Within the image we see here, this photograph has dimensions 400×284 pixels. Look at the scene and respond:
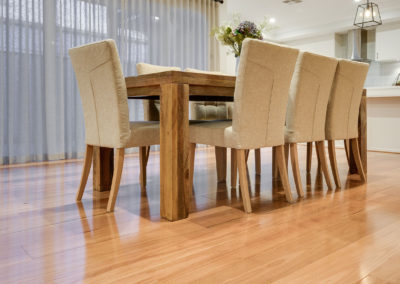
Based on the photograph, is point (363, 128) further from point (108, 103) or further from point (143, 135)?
point (108, 103)

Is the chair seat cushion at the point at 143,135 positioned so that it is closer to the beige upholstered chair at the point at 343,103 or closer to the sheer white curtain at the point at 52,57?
the beige upholstered chair at the point at 343,103

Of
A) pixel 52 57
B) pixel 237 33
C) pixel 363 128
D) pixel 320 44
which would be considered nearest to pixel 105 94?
pixel 237 33

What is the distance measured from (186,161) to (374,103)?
4.51m

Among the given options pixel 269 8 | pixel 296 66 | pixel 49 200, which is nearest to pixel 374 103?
pixel 269 8

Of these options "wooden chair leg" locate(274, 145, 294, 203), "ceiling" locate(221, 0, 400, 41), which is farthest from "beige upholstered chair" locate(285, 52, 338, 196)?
"ceiling" locate(221, 0, 400, 41)

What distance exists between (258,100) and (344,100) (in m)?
1.04

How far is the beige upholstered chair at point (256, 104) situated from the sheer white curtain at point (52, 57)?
98.4 inches

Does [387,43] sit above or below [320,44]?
below

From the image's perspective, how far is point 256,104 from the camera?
1.91 meters

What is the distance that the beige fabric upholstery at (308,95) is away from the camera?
7.29ft

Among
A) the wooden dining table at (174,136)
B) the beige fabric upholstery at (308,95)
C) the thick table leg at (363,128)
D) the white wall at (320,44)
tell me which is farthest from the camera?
the white wall at (320,44)

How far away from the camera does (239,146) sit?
6.13ft

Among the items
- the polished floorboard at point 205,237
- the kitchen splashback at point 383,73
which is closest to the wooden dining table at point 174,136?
the polished floorboard at point 205,237

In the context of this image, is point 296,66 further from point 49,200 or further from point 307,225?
point 49,200
